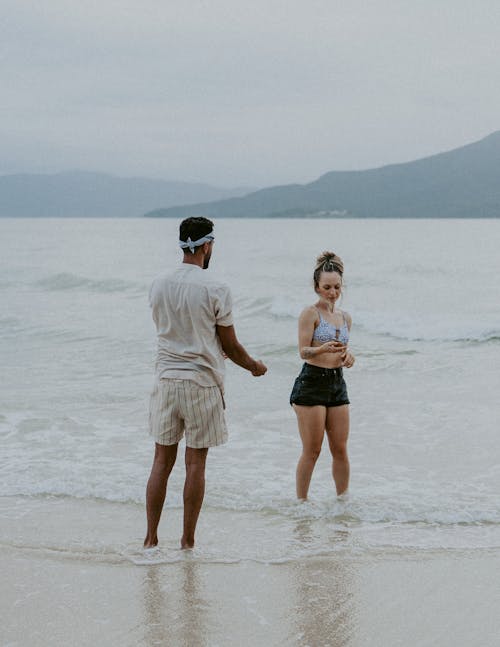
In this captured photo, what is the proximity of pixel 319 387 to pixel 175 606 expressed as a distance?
6.34ft

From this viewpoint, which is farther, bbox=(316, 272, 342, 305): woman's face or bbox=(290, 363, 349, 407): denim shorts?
bbox=(290, 363, 349, 407): denim shorts

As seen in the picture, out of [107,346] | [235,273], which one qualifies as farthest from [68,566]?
[235,273]

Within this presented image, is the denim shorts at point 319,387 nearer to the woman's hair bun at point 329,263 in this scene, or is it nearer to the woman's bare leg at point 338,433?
the woman's bare leg at point 338,433

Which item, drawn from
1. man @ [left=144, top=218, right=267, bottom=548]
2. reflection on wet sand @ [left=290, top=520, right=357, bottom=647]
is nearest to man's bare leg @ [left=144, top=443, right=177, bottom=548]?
man @ [left=144, top=218, right=267, bottom=548]

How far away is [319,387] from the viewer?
5434mm

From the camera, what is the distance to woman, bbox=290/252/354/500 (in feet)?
17.5

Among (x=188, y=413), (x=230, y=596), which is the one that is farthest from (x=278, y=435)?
(x=230, y=596)

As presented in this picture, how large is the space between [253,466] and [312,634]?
11.2ft

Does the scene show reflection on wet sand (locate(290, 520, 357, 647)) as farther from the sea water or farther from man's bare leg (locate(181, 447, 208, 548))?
man's bare leg (locate(181, 447, 208, 548))

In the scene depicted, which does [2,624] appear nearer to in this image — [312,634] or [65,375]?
[312,634]

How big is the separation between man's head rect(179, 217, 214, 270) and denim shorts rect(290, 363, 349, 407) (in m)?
1.32

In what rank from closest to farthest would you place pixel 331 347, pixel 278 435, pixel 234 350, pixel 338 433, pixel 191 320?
1. pixel 191 320
2. pixel 234 350
3. pixel 331 347
4. pixel 338 433
5. pixel 278 435

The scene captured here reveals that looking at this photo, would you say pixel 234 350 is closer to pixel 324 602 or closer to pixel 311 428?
pixel 311 428

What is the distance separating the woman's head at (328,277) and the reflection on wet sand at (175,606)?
6.38 feet
